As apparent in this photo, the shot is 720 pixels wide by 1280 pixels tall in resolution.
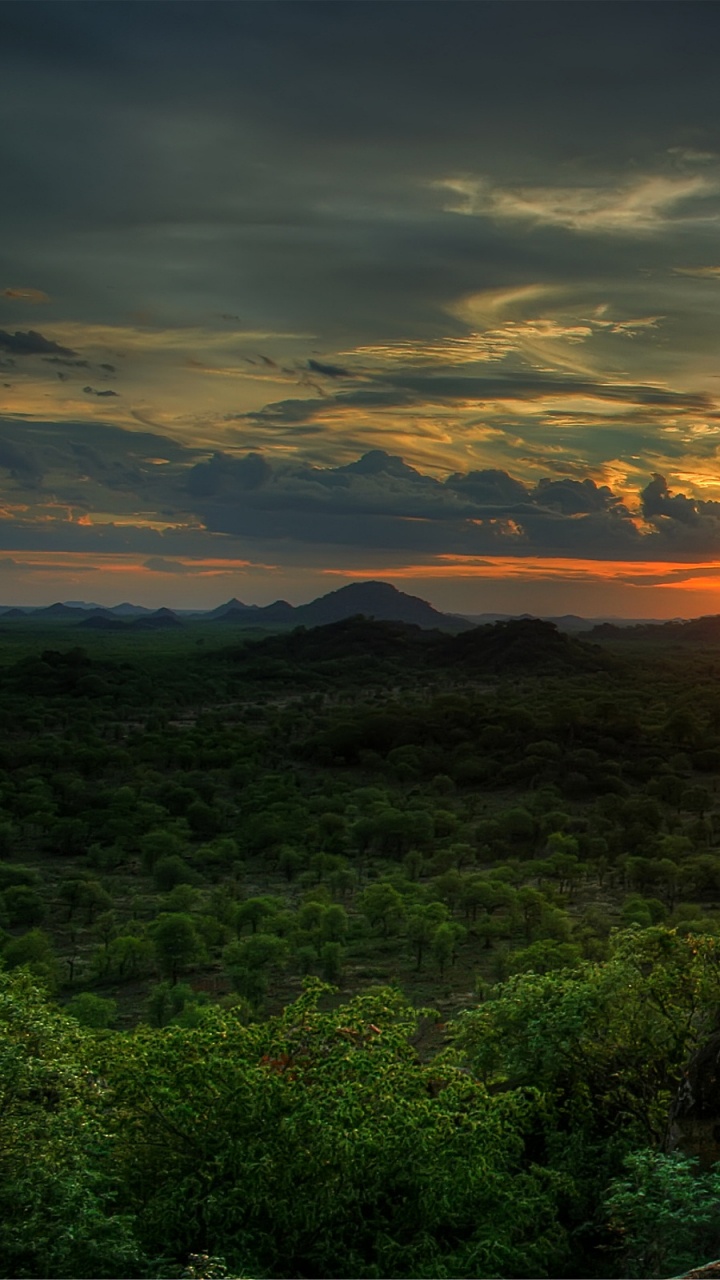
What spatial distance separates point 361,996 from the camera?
25844 millimetres

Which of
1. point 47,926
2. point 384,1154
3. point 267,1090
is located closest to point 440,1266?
point 384,1154

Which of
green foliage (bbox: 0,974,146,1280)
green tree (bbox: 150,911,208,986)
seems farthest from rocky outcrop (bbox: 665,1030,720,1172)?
green tree (bbox: 150,911,208,986)

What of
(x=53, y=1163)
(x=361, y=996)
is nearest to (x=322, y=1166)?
(x=53, y=1163)

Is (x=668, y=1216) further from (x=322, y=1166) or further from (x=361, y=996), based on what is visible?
(x=361, y=996)

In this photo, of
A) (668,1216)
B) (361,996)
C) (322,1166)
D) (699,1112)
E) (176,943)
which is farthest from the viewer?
(176,943)

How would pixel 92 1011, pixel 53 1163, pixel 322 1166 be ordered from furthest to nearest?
pixel 92 1011 → pixel 322 1166 → pixel 53 1163

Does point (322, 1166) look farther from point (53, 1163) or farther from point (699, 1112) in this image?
point (699, 1112)

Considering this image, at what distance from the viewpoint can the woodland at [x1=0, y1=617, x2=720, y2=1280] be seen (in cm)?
1950

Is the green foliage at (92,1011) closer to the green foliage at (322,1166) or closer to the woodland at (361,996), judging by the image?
the woodland at (361,996)

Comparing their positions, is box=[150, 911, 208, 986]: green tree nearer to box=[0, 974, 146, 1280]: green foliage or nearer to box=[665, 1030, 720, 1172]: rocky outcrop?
box=[0, 974, 146, 1280]: green foliage

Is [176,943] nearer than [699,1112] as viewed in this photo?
No

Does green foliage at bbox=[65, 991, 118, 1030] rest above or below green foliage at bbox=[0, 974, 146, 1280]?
below

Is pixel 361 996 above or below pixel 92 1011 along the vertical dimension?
above

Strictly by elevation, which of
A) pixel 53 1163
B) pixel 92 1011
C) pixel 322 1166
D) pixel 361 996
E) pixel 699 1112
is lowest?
pixel 92 1011
